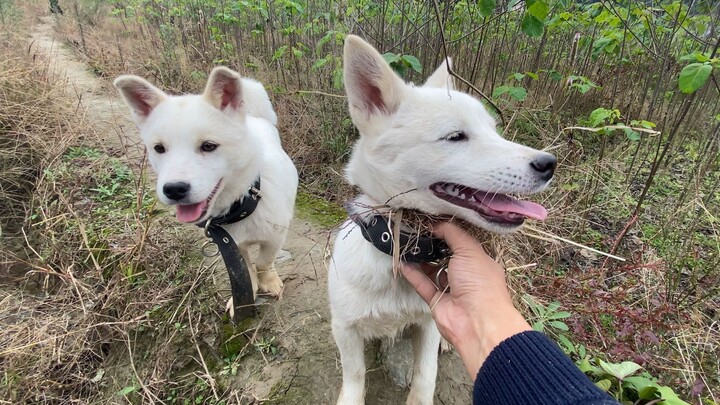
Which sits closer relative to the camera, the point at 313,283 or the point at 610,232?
Result: the point at 313,283

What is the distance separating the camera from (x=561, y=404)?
2.90 ft

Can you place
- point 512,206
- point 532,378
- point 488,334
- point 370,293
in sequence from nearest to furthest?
point 532,378
point 488,334
point 512,206
point 370,293

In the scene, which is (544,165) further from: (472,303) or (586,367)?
(586,367)

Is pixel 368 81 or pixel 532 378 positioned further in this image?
pixel 368 81

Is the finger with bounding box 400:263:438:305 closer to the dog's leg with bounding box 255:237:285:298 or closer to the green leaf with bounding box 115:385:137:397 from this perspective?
the dog's leg with bounding box 255:237:285:298

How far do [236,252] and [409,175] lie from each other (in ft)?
3.95

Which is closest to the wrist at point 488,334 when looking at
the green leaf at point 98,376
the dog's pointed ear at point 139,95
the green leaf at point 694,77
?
the green leaf at point 694,77

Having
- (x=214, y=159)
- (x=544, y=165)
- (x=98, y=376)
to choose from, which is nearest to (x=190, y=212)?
(x=214, y=159)

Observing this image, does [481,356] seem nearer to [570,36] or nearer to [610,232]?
[610,232]

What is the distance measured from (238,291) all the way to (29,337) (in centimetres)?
152

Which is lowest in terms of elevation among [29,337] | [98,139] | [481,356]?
[29,337]

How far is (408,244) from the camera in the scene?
1383 mm

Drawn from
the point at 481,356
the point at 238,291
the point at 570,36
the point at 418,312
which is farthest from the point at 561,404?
the point at 570,36

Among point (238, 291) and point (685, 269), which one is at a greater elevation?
point (685, 269)
